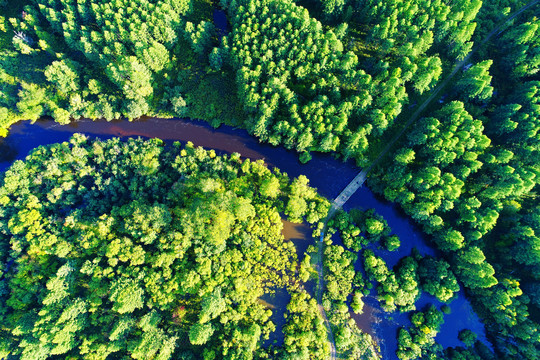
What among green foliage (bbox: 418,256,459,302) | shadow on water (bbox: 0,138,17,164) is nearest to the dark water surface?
shadow on water (bbox: 0,138,17,164)

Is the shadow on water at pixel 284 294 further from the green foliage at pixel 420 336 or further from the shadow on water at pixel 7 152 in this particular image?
the shadow on water at pixel 7 152

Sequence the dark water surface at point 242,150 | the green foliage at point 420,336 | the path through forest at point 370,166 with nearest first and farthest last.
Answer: the green foliage at point 420,336, the path through forest at point 370,166, the dark water surface at point 242,150

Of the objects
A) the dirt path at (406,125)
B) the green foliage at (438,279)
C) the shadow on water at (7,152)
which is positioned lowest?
the shadow on water at (7,152)

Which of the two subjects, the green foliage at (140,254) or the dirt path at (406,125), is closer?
the green foliage at (140,254)

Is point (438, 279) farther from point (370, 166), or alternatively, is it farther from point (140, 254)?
point (140, 254)

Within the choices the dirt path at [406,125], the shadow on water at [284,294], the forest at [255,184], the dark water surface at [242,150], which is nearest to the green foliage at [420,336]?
the forest at [255,184]

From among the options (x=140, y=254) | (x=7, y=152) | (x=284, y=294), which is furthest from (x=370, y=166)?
(x=7, y=152)

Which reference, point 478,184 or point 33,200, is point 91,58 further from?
point 478,184

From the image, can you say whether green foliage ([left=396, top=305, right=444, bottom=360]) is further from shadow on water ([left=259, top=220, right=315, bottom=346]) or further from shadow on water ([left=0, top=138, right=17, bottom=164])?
shadow on water ([left=0, top=138, right=17, bottom=164])

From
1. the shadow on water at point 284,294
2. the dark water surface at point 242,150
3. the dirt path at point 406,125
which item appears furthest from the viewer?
the dirt path at point 406,125
